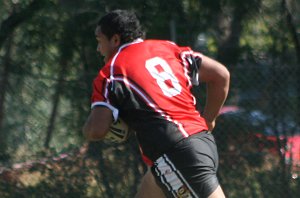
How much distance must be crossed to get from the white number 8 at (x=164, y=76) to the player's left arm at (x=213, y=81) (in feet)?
1.07

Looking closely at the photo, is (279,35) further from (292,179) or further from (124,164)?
(124,164)

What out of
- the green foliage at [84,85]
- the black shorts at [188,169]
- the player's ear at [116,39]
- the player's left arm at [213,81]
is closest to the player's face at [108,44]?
the player's ear at [116,39]

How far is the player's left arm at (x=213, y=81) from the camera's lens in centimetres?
470

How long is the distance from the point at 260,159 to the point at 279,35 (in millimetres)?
1284

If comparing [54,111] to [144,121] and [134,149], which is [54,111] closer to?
[134,149]

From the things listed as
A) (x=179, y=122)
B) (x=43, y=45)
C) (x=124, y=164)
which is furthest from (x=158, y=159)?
(x=43, y=45)

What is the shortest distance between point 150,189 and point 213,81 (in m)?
0.74

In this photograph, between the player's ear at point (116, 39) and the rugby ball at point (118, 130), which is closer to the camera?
the rugby ball at point (118, 130)

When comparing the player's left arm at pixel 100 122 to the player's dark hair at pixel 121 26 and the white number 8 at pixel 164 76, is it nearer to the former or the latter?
the white number 8 at pixel 164 76

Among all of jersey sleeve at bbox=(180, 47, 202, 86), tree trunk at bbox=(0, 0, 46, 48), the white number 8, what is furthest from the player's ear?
tree trunk at bbox=(0, 0, 46, 48)

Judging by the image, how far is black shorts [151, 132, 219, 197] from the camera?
14.3 feet

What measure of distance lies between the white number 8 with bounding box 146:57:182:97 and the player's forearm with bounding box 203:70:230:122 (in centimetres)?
42

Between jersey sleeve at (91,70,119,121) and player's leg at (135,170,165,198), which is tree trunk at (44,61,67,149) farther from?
jersey sleeve at (91,70,119,121)

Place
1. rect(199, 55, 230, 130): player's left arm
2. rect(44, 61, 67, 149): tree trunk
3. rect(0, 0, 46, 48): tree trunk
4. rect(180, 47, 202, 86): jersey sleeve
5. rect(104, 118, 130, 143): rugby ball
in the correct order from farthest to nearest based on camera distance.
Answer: rect(0, 0, 46, 48): tree trunk < rect(44, 61, 67, 149): tree trunk < rect(199, 55, 230, 130): player's left arm < rect(180, 47, 202, 86): jersey sleeve < rect(104, 118, 130, 143): rugby ball
